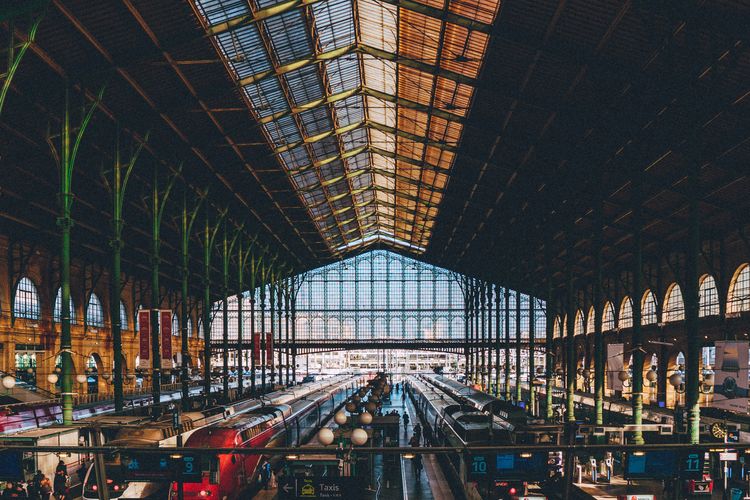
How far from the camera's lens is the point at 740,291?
35.8 meters

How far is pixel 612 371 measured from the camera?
86.1ft

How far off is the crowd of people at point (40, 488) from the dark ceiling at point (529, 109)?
36.3 ft

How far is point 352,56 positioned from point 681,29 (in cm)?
1527

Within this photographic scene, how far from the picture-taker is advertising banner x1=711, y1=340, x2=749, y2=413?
59.8 ft

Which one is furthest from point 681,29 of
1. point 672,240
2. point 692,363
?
point 672,240

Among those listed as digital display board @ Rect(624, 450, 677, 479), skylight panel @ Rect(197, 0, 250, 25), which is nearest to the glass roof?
skylight panel @ Rect(197, 0, 250, 25)

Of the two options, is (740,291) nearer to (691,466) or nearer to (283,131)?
(691,466)

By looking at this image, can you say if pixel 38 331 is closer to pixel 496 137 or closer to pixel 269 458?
pixel 269 458

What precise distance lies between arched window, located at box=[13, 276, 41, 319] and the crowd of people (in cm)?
2195

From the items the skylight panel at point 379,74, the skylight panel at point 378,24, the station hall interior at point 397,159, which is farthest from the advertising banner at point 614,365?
the skylight panel at point 379,74

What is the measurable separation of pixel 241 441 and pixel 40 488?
6.02 m

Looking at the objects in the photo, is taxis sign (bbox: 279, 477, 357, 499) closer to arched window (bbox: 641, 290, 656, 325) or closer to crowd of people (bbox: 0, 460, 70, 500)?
crowd of people (bbox: 0, 460, 70, 500)

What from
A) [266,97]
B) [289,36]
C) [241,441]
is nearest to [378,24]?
[289,36]

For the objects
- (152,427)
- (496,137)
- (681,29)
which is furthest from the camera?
(496,137)
